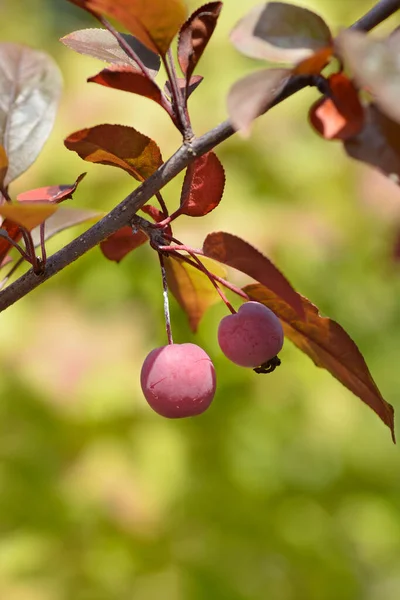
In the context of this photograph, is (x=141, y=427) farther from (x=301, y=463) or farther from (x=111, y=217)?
(x=111, y=217)

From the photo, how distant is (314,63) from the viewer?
0.48m

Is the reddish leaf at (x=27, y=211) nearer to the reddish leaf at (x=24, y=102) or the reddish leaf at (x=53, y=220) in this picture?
the reddish leaf at (x=53, y=220)

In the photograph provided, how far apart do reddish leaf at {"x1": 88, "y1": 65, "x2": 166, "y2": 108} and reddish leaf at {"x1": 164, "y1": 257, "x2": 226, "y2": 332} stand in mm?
232

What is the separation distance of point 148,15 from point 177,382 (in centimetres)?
29

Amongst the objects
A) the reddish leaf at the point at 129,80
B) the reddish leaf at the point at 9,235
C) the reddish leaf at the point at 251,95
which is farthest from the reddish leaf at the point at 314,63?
the reddish leaf at the point at 9,235

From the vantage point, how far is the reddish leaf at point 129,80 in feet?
1.87

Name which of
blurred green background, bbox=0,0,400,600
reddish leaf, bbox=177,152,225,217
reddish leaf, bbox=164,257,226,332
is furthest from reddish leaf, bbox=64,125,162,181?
blurred green background, bbox=0,0,400,600

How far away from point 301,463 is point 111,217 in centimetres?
111

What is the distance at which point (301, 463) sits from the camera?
1590 mm

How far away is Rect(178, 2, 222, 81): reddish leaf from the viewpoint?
0.58 metres

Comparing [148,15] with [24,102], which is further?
[24,102]

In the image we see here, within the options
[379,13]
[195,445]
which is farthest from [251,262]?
[195,445]

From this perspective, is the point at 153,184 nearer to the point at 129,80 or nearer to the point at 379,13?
the point at 129,80

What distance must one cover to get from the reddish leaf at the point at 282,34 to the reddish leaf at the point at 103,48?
0.16 meters
